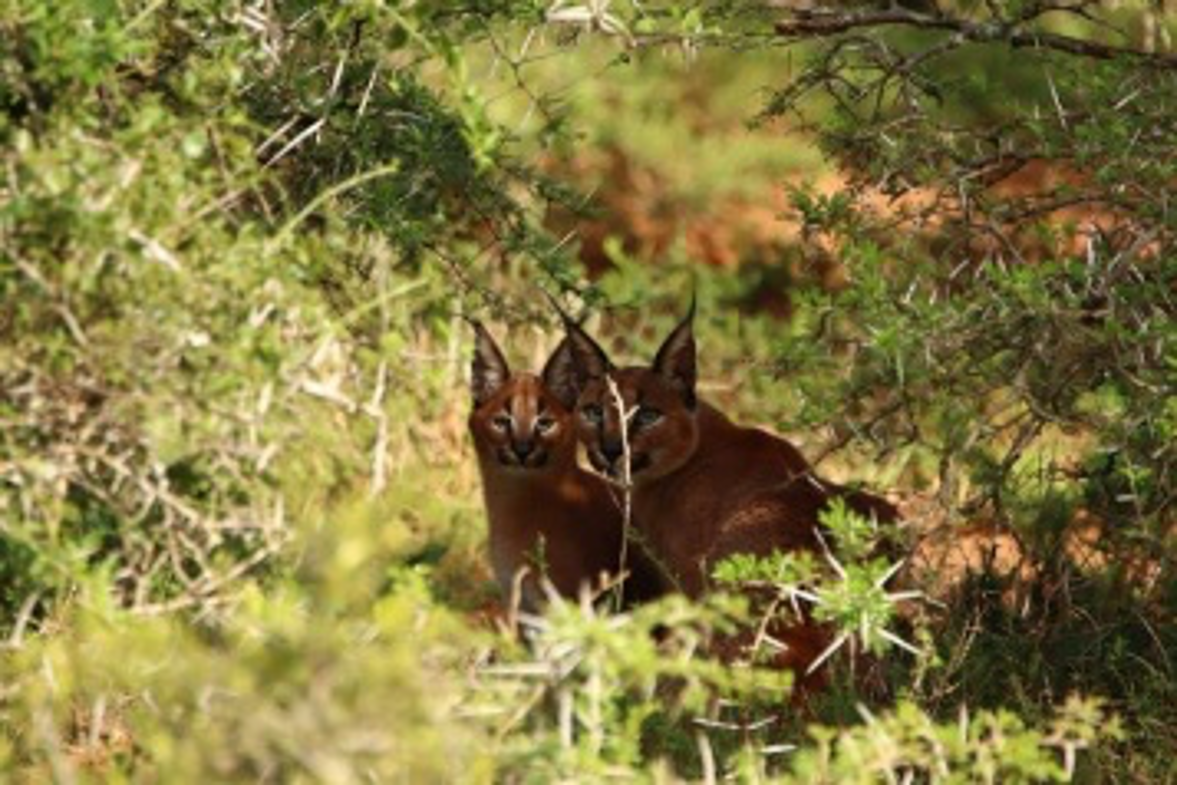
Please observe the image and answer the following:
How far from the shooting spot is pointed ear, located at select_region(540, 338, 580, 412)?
8.84 metres

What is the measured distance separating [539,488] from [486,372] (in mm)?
424

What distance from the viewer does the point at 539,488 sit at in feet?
28.9

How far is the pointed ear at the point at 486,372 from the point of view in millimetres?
8789

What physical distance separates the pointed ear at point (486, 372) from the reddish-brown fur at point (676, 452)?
251 mm

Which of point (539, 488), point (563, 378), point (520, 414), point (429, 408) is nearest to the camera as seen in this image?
point (429, 408)

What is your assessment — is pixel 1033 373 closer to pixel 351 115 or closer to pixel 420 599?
pixel 351 115

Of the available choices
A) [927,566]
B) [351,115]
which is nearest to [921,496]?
[927,566]

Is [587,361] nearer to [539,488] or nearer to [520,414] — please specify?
[520,414]

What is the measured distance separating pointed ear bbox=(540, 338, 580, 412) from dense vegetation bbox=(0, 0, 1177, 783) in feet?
2.47

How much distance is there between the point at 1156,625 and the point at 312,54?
3098 millimetres

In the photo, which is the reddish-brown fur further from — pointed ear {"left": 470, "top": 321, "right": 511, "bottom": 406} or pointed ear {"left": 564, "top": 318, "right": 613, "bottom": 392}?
pointed ear {"left": 470, "top": 321, "right": 511, "bottom": 406}

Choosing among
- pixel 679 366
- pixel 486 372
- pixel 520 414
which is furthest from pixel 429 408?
pixel 679 366

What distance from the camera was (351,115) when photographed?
6809mm

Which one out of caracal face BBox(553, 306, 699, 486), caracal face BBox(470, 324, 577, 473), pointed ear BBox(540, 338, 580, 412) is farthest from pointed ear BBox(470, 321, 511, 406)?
caracal face BBox(553, 306, 699, 486)
